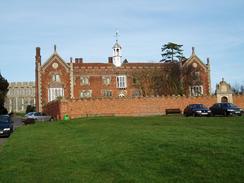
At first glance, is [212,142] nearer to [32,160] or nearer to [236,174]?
[236,174]

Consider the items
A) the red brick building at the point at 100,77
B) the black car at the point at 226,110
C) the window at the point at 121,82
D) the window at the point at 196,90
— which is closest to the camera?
the black car at the point at 226,110

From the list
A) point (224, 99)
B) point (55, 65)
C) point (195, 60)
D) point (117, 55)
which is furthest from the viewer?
point (117, 55)

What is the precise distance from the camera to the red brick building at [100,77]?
260 ft

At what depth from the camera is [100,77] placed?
279 ft

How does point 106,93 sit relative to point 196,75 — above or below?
below

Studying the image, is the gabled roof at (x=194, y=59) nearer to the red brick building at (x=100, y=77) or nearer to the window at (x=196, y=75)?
the red brick building at (x=100, y=77)

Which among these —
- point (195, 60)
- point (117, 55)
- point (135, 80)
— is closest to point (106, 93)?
point (135, 80)

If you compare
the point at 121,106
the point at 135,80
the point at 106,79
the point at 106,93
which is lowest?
the point at 121,106

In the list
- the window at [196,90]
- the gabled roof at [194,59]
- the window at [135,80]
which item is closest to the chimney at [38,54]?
the window at [135,80]

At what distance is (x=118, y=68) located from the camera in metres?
86.1

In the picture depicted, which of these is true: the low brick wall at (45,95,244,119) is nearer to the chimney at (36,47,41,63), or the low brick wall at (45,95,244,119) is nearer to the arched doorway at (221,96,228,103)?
the arched doorway at (221,96,228,103)

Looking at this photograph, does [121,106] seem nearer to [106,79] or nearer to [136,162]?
[106,79]

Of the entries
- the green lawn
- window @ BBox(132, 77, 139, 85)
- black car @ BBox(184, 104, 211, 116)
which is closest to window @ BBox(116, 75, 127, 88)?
window @ BBox(132, 77, 139, 85)

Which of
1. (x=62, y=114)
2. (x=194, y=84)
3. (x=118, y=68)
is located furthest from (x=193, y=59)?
A: (x=62, y=114)
